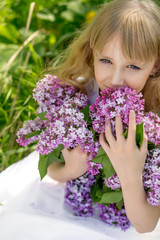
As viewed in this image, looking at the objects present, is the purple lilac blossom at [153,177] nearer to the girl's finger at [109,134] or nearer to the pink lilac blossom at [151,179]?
the pink lilac blossom at [151,179]

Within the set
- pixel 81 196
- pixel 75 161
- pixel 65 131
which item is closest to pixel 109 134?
pixel 65 131

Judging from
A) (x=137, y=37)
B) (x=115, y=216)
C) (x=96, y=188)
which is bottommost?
(x=115, y=216)

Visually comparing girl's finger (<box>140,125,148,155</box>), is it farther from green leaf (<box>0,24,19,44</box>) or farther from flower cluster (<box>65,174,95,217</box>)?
green leaf (<box>0,24,19,44</box>)

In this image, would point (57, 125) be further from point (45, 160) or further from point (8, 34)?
point (8, 34)

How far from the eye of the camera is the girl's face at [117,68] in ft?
3.44

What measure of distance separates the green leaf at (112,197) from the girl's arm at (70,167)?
0.58 ft

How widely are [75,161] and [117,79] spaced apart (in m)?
0.42

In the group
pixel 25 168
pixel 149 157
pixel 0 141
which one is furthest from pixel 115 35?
pixel 0 141

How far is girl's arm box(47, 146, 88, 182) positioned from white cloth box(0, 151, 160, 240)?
0.35ft

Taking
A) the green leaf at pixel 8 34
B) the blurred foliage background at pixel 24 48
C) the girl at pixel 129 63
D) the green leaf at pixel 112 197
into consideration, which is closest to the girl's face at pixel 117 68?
the girl at pixel 129 63

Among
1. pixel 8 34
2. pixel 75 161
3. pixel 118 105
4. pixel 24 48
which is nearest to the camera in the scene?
pixel 118 105

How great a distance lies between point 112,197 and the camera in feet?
3.92

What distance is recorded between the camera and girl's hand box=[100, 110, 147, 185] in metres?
1.06

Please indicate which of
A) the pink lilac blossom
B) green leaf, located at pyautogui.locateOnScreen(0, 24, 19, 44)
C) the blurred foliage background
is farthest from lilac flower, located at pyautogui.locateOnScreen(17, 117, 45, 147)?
green leaf, located at pyautogui.locateOnScreen(0, 24, 19, 44)
